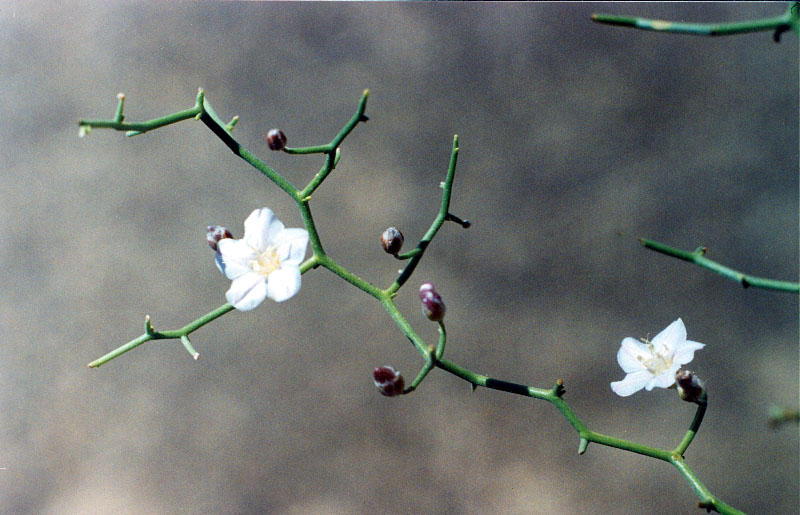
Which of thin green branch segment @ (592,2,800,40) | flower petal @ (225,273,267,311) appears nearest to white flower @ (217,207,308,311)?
flower petal @ (225,273,267,311)

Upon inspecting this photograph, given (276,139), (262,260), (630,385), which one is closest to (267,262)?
(262,260)

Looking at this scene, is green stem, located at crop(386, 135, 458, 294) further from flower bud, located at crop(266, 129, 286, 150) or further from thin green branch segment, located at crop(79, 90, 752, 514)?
flower bud, located at crop(266, 129, 286, 150)

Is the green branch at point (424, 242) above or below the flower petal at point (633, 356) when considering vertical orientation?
above

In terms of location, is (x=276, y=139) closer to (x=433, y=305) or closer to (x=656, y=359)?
(x=433, y=305)

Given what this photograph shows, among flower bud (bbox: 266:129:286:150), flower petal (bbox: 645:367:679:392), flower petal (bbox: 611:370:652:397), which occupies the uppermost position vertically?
flower bud (bbox: 266:129:286:150)

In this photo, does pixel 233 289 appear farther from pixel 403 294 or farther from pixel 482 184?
pixel 482 184

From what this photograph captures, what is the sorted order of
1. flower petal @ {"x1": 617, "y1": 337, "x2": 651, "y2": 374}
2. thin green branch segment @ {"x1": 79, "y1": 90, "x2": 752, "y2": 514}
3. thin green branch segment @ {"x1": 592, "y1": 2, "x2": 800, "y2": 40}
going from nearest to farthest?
thin green branch segment @ {"x1": 592, "y1": 2, "x2": 800, "y2": 40}, thin green branch segment @ {"x1": 79, "y1": 90, "x2": 752, "y2": 514}, flower petal @ {"x1": 617, "y1": 337, "x2": 651, "y2": 374}

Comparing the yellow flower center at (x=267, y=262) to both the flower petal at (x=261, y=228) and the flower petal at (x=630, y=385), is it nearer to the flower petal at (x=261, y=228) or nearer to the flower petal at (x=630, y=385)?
the flower petal at (x=261, y=228)

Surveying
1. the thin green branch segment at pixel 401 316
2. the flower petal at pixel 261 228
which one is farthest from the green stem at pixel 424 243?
the flower petal at pixel 261 228
